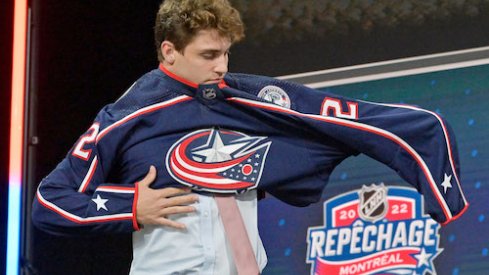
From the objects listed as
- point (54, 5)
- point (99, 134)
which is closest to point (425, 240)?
point (99, 134)

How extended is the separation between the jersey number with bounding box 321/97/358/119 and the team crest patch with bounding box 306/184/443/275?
63 centimetres

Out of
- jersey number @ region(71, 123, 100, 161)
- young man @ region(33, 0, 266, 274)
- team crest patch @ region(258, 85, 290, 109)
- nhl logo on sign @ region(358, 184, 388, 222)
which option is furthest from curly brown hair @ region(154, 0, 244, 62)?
nhl logo on sign @ region(358, 184, 388, 222)

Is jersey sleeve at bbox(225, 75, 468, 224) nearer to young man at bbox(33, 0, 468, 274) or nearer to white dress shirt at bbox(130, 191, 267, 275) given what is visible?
young man at bbox(33, 0, 468, 274)

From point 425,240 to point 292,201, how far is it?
60cm

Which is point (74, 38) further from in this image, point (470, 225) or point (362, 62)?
point (470, 225)

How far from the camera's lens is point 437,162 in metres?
1.83

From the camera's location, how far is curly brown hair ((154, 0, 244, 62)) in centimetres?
185

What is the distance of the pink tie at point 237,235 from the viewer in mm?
1841

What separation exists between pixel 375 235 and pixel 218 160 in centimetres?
73

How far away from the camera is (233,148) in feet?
6.23

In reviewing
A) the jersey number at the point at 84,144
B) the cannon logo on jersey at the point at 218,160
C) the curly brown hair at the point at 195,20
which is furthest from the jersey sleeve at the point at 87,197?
the curly brown hair at the point at 195,20

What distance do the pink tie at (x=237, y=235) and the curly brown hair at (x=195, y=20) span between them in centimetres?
31

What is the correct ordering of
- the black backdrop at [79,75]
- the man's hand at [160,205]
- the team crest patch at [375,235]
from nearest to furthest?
1. the man's hand at [160,205]
2. the team crest patch at [375,235]
3. the black backdrop at [79,75]

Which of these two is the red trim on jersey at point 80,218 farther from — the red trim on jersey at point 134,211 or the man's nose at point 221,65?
the man's nose at point 221,65
